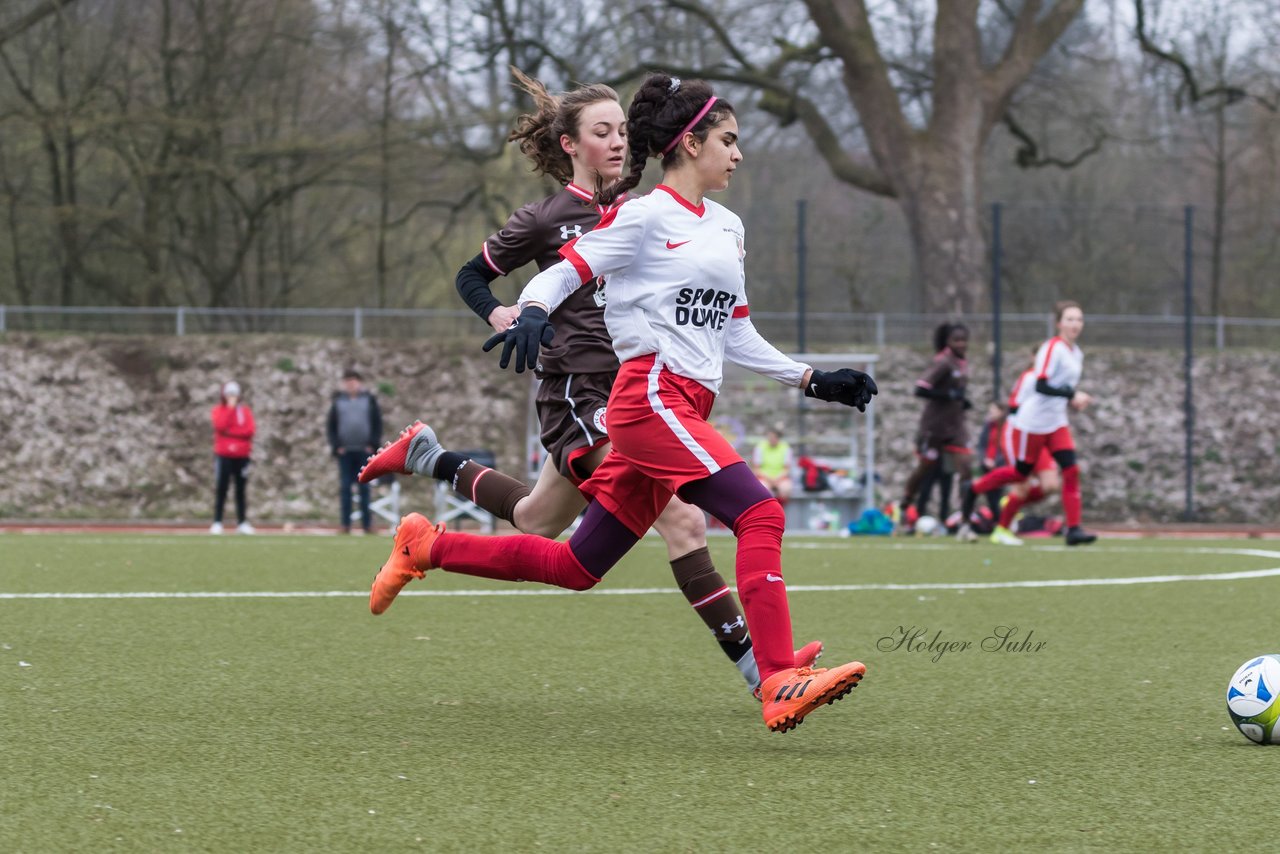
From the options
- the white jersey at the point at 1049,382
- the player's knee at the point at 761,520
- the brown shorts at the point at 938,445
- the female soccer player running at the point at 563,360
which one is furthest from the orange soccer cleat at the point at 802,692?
the brown shorts at the point at 938,445

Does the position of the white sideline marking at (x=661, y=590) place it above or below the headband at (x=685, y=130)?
below

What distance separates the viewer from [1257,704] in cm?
447

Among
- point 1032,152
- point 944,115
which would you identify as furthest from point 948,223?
point 1032,152

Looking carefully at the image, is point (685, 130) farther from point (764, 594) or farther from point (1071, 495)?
point (1071, 495)

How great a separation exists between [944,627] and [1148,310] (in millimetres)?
18463

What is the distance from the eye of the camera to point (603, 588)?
9484mm

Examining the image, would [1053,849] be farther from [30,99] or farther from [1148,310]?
[30,99]

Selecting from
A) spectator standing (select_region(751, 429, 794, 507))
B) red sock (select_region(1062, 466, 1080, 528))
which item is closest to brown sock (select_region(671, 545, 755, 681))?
red sock (select_region(1062, 466, 1080, 528))

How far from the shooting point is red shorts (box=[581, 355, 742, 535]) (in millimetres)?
4605

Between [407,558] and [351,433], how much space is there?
1267 cm

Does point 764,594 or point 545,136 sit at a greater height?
point 545,136

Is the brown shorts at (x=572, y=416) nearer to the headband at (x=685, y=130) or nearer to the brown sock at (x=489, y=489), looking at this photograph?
the brown sock at (x=489, y=489)

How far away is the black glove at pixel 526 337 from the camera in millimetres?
4152

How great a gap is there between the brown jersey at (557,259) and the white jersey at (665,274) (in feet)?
3.03
